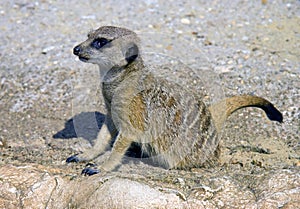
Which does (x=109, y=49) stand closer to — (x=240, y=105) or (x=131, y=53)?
(x=131, y=53)

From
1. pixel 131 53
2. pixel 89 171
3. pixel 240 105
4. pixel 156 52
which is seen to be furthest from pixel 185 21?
pixel 89 171

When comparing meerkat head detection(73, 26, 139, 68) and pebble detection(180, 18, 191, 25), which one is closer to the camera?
meerkat head detection(73, 26, 139, 68)

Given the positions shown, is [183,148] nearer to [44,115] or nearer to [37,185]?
[37,185]

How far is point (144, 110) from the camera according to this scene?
3.02 meters

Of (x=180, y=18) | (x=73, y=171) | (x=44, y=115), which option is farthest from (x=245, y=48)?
(x=73, y=171)

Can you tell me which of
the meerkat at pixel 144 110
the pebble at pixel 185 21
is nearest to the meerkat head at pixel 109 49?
the meerkat at pixel 144 110

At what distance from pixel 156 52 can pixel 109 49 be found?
1.62m

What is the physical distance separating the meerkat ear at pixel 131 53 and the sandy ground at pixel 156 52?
1.87 feet

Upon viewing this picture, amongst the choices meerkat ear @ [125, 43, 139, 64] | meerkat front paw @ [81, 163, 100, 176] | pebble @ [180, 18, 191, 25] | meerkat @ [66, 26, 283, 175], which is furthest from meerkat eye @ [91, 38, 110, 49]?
pebble @ [180, 18, 191, 25]

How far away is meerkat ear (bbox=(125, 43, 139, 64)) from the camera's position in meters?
2.95

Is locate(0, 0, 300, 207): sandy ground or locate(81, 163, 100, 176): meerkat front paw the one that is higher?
locate(81, 163, 100, 176): meerkat front paw

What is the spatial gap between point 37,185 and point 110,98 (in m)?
0.64

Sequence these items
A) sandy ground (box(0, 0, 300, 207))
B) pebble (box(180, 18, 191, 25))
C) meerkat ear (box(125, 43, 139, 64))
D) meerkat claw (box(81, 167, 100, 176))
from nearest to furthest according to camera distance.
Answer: meerkat claw (box(81, 167, 100, 176)), meerkat ear (box(125, 43, 139, 64)), sandy ground (box(0, 0, 300, 207)), pebble (box(180, 18, 191, 25))

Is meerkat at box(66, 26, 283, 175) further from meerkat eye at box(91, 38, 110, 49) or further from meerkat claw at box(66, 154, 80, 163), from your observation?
meerkat claw at box(66, 154, 80, 163)
